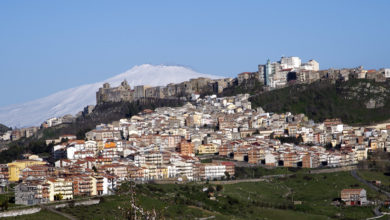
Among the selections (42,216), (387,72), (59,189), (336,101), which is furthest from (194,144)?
(42,216)

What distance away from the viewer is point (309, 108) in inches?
3258

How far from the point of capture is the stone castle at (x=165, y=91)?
98531 millimetres

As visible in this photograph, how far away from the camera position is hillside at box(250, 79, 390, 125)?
7938 centimetres

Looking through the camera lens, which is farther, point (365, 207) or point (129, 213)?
point (365, 207)

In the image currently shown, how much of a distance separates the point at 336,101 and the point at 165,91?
25.5 meters

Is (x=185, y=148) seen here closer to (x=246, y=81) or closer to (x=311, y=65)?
(x=246, y=81)

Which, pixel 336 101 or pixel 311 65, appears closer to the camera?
pixel 336 101

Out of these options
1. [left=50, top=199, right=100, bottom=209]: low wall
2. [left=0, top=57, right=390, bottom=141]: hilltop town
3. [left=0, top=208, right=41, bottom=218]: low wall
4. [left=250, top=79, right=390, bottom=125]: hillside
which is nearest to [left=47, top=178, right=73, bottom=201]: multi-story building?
[left=50, top=199, right=100, bottom=209]: low wall

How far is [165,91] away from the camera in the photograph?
100 metres

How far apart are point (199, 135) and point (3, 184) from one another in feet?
80.7

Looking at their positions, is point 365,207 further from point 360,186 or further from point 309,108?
A: point 309,108

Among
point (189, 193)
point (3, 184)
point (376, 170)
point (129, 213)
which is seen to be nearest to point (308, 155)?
point (376, 170)

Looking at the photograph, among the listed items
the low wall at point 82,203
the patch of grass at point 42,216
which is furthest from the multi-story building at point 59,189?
the patch of grass at point 42,216

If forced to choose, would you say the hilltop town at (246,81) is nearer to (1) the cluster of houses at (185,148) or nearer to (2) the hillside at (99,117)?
(2) the hillside at (99,117)
